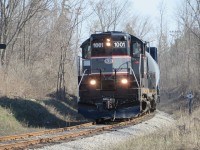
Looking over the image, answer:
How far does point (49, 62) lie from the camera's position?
34219 millimetres

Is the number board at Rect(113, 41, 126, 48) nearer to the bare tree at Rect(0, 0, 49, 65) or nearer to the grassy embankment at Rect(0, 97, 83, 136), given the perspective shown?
the grassy embankment at Rect(0, 97, 83, 136)

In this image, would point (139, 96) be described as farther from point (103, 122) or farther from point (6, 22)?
point (6, 22)

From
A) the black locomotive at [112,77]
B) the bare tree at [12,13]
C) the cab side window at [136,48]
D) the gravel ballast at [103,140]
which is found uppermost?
the bare tree at [12,13]

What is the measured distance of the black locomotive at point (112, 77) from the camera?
17.1 meters

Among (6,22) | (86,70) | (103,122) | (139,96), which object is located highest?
(6,22)

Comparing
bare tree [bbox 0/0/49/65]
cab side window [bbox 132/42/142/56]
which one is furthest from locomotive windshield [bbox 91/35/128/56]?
bare tree [bbox 0/0/49/65]

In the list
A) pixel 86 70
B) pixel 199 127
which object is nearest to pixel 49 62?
pixel 86 70

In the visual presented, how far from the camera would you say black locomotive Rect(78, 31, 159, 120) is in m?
17.1

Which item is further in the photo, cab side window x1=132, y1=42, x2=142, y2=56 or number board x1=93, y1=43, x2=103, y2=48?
cab side window x1=132, y1=42, x2=142, y2=56

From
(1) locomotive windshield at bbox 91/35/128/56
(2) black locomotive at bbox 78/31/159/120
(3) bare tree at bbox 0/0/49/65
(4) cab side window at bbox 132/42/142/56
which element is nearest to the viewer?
(2) black locomotive at bbox 78/31/159/120

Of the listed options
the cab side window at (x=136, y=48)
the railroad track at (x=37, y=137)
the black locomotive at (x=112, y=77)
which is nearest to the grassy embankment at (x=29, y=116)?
the railroad track at (x=37, y=137)

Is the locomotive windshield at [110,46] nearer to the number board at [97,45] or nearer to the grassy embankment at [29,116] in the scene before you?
the number board at [97,45]

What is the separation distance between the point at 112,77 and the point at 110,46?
1415 millimetres

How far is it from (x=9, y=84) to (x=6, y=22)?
604 centimetres
